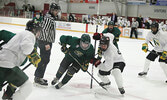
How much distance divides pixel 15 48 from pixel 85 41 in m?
1.31

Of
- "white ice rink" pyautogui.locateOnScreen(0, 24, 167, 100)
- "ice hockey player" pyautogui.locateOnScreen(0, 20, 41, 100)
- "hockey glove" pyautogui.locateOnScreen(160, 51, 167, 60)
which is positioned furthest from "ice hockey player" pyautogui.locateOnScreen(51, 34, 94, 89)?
"hockey glove" pyautogui.locateOnScreen(160, 51, 167, 60)

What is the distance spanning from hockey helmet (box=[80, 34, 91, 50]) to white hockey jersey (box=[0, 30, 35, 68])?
3.74ft

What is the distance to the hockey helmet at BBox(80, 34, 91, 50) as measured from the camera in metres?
3.51

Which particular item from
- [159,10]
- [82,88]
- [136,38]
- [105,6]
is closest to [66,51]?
[82,88]

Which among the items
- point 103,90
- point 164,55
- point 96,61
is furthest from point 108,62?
point 164,55

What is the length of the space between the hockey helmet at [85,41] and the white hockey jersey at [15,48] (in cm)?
114

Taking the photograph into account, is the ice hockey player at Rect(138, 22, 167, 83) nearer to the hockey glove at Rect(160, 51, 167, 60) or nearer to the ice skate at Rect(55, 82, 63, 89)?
the hockey glove at Rect(160, 51, 167, 60)

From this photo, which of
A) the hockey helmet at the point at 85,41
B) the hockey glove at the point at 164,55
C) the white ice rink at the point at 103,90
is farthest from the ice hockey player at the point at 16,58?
the hockey glove at the point at 164,55

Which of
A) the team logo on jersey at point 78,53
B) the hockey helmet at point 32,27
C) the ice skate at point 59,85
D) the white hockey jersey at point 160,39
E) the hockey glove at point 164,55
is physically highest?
the hockey helmet at point 32,27

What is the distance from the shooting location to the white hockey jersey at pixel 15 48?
240 cm

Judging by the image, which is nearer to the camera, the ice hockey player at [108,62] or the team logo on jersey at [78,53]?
the ice hockey player at [108,62]

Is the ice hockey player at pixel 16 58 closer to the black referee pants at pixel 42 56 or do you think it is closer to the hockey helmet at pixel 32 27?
the hockey helmet at pixel 32 27

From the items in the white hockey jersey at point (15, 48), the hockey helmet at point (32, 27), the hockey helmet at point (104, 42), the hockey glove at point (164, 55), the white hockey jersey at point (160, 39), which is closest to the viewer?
the white hockey jersey at point (15, 48)

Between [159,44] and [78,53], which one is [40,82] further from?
[159,44]
